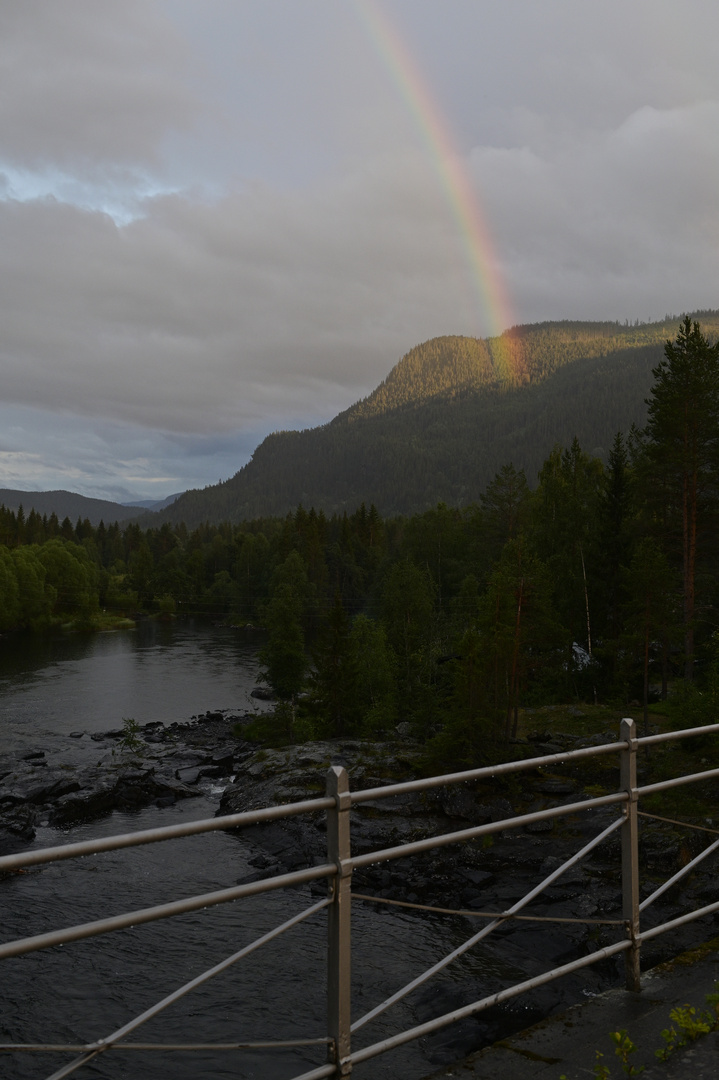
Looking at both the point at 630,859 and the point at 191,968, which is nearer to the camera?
the point at 630,859

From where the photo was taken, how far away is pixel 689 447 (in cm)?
3872

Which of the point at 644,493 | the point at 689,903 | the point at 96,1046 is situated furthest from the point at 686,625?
the point at 96,1046

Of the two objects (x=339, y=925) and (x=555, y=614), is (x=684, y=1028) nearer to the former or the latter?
(x=339, y=925)

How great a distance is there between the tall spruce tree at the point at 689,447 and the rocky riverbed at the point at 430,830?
1207 cm

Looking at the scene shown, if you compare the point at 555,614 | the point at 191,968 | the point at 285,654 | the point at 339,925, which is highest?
the point at 339,925

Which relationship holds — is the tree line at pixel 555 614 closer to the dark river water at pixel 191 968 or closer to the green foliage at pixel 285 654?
the green foliage at pixel 285 654

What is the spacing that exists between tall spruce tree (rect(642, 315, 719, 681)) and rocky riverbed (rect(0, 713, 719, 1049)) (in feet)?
39.6

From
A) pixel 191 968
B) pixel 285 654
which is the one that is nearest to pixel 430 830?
pixel 191 968

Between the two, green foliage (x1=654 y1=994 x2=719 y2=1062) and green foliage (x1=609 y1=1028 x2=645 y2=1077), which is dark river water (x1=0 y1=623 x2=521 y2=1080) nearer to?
green foliage (x1=654 y1=994 x2=719 y2=1062)

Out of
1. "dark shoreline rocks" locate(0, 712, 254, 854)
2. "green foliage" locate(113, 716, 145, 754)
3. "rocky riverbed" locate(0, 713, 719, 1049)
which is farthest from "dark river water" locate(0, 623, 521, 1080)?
"green foliage" locate(113, 716, 145, 754)

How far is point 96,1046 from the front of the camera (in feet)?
10.1

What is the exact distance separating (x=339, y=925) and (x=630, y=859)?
228 cm

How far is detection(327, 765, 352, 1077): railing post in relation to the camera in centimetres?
354

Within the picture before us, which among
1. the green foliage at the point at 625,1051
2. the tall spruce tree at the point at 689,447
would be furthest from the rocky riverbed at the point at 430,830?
the tall spruce tree at the point at 689,447
